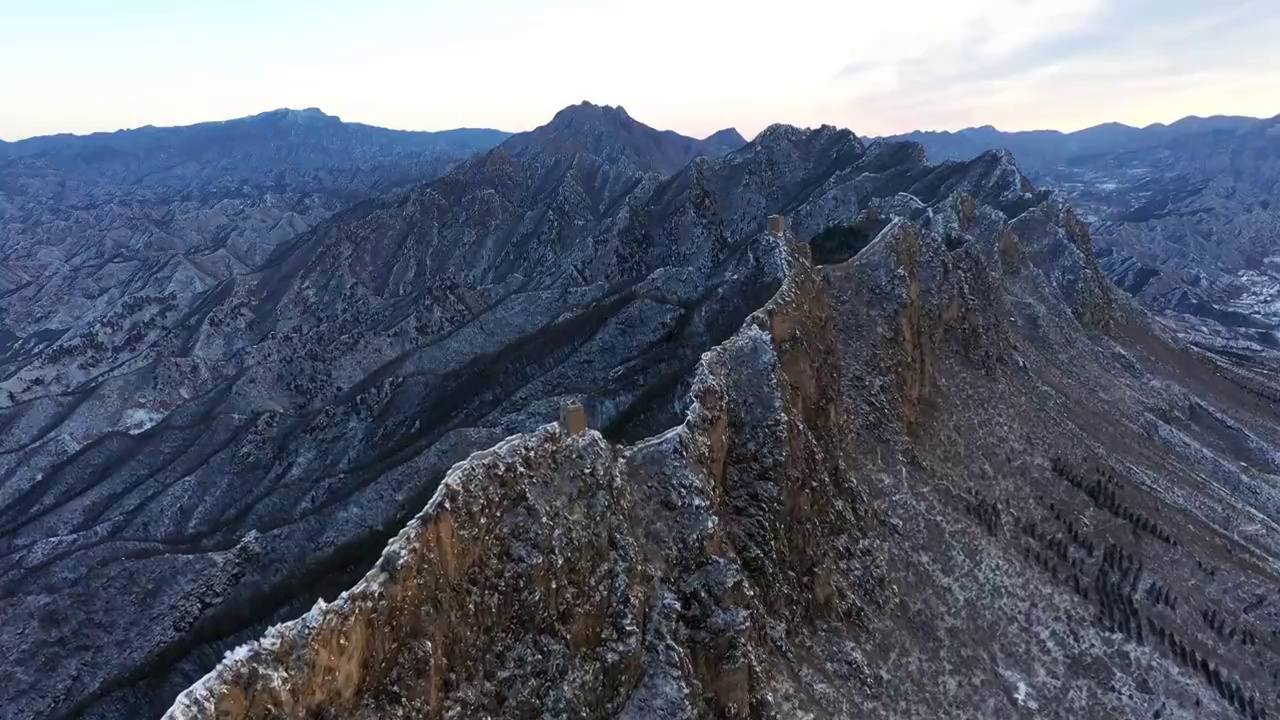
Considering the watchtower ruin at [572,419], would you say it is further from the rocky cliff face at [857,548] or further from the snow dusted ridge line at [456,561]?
the rocky cliff face at [857,548]


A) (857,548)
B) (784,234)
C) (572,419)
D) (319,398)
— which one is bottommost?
(319,398)

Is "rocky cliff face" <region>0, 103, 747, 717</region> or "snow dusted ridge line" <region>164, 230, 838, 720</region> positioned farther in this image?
"rocky cliff face" <region>0, 103, 747, 717</region>

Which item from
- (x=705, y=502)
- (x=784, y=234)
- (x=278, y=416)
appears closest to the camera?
(x=705, y=502)

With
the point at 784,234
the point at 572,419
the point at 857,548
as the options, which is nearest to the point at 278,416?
the point at 784,234

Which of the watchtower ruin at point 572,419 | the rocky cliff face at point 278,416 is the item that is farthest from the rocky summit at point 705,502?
the rocky cliff face at point 278,416

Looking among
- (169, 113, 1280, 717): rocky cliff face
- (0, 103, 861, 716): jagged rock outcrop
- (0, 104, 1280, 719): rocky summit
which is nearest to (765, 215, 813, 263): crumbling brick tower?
(0, 104, 1280, 719): rocky summit

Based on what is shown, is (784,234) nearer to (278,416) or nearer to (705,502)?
(705,502)

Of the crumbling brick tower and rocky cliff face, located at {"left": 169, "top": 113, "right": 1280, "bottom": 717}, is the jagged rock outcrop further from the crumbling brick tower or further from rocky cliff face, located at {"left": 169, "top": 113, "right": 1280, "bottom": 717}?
rocky cliff face, located at {"left": 169, "top": 113, "right": 1280, "bottom": 717}

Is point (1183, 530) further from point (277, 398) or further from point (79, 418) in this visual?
point (79, 418)
